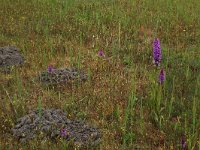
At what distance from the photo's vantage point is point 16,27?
9.12 meters

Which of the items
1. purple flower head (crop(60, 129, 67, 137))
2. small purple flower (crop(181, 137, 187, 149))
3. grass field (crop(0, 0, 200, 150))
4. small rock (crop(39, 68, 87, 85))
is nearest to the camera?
small purple flower (crop(181, 137, 187, 149))

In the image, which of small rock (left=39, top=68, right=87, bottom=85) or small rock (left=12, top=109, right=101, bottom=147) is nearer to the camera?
small rock (left=12, top=109, right=101, bottom=147)

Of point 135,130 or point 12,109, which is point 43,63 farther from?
point 135,130

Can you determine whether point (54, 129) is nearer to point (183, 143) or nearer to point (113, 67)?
point (183, 143)

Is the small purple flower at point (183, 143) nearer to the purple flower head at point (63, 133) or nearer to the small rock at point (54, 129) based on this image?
the small rock at point (54, 129)

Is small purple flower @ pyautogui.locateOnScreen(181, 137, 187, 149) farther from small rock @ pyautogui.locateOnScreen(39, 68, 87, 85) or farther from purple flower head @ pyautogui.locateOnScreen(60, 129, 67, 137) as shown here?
small rock @ pyautogui.locateOnScreen(39, 68, 87, 85)

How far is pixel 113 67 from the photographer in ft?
23.7

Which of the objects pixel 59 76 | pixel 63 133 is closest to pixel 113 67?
pixel 59 76

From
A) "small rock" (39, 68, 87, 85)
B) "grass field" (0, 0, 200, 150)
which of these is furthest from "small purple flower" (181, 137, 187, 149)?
"small rock" (39, 68, 87, 85)

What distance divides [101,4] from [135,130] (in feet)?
21.9

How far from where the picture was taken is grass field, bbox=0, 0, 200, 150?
17.0 ft

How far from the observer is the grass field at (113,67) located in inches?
204

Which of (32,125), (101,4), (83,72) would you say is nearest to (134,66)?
(83,72)

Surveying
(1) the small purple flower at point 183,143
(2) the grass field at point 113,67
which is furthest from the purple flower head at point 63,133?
(1) the small purple flower at point 183,143
